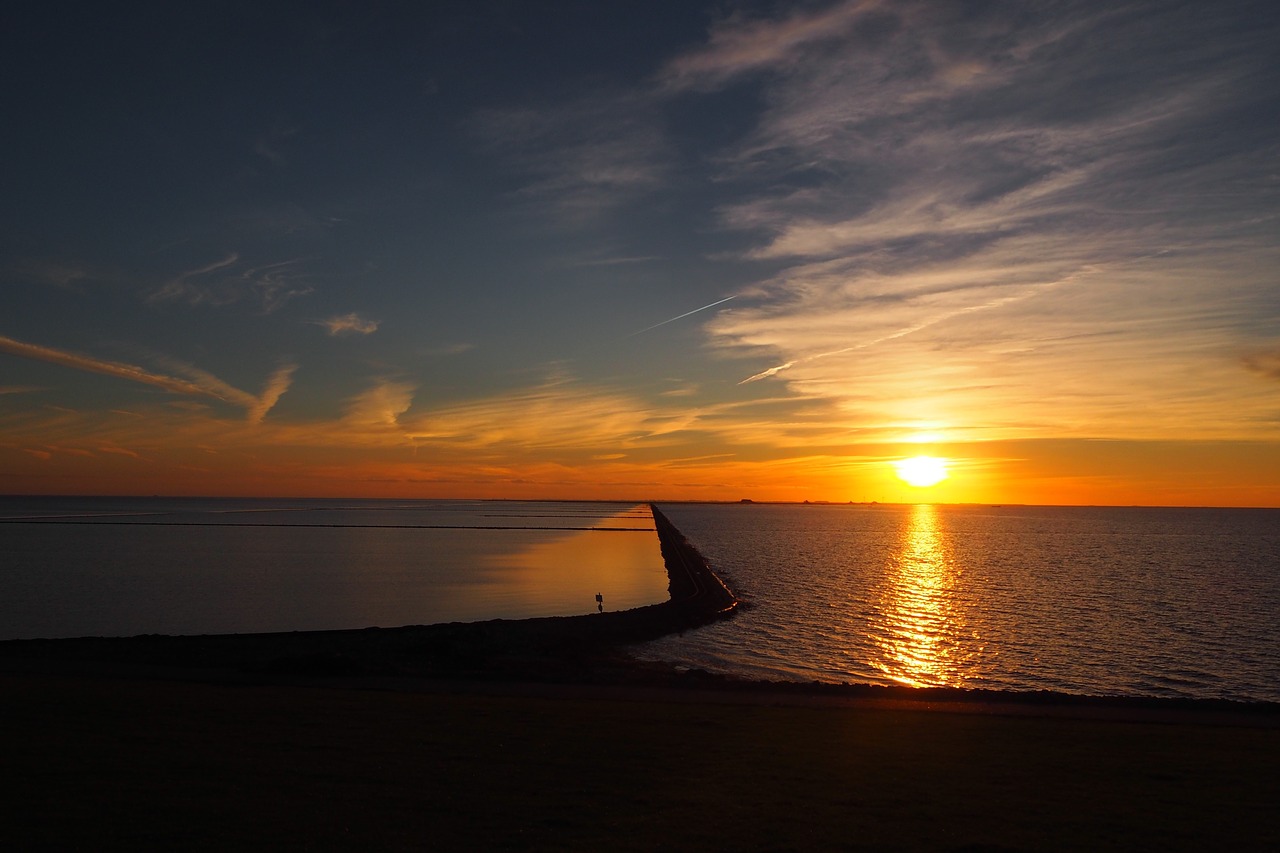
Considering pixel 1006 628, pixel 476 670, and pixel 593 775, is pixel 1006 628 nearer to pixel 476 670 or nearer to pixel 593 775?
pixel 476 670

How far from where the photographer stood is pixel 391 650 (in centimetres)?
3450

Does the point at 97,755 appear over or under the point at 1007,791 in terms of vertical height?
over

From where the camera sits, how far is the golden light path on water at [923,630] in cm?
3831

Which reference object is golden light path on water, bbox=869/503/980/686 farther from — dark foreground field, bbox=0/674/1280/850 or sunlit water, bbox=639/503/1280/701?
dark foreground field, bbox=0/674/1280/850

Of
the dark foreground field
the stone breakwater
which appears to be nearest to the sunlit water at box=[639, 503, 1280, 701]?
the stone breakwater

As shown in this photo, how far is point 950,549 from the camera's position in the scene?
5704 inches

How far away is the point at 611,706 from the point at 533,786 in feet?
25.9

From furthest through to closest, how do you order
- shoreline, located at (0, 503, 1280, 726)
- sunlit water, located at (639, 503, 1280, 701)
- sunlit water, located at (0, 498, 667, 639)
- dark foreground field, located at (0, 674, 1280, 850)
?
sunlit water, located at (0, 498, 667, 639), sunlit water, located at (639, 503, 1280, 701), shoreline, located at (0, 503, 1280, 726), dark foreground field, located at (0, 674, 1280, 850)

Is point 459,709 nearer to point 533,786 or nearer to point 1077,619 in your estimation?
point 533,786

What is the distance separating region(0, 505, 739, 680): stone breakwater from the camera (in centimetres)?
2806

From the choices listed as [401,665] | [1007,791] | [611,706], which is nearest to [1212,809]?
[1007,791]

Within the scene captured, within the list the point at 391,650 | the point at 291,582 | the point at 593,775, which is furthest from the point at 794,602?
the point at 593,775

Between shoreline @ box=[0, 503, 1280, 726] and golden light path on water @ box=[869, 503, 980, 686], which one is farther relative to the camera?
golden light path on water @ box=[869, 503, 980, 686]

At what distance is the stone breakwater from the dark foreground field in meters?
4.56
